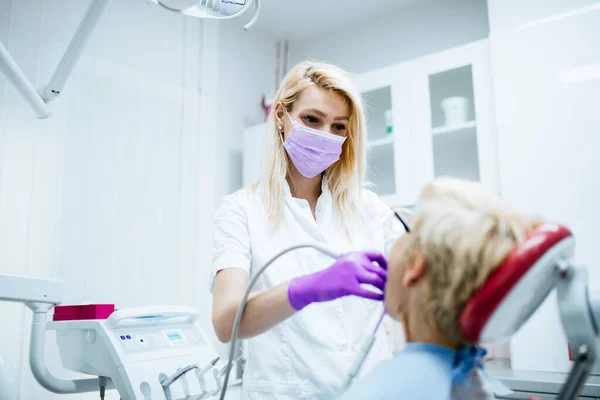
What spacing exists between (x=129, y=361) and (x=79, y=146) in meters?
1.22

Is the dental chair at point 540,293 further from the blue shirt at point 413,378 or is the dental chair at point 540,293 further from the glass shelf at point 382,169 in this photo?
the glass shelf at point 382,169

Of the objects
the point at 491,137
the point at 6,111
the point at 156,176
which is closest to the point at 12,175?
the point at 6,111

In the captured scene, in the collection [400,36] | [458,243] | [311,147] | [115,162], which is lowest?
[458,243]

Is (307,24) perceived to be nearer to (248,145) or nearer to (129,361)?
(248,145)

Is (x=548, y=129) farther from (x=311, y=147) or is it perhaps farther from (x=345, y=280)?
(x=345, y=280)

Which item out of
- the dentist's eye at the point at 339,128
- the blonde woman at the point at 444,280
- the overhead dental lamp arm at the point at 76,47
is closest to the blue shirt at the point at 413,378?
the blonde woman at the point at 444,280

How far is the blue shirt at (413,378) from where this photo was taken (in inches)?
29.4

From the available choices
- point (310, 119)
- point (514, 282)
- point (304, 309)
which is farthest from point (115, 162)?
point (514, 282)

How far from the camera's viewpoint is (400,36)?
352cm

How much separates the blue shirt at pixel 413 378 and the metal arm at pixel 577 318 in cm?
15

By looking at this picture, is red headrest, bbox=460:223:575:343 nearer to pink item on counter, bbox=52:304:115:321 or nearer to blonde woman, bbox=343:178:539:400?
blonde woman, bbox=343:178:539:400

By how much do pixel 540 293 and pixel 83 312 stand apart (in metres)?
1.41

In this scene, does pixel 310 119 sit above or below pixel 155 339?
above

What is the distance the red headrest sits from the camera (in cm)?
65
